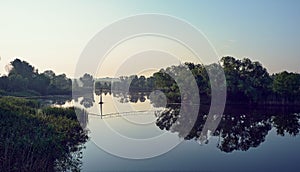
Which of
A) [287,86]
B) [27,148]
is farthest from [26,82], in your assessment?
[27,148]

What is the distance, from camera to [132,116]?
3048cm

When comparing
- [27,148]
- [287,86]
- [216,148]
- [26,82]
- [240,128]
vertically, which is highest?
[26,82]

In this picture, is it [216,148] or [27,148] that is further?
[216,148]

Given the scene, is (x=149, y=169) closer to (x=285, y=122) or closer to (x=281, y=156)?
(x=281, y=156)

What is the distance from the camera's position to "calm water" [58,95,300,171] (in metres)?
13.8

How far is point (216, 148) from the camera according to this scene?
59.5 feet

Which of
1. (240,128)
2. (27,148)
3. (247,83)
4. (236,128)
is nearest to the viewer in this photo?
(27,148)

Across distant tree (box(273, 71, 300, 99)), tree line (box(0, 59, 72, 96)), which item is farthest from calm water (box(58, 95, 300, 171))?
tree line (box(0, 59, 72, 96))

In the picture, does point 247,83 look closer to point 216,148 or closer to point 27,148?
point 216,148

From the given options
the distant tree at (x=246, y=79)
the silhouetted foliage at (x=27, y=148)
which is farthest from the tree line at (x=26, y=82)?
the silhouetted foliage at (x=27, y=148)

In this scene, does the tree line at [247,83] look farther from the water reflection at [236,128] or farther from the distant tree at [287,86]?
the water reflection at [236,128]

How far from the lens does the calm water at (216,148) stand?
45.2ft

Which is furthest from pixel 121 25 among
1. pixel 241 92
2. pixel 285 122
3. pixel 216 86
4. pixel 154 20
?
pixel 241 92

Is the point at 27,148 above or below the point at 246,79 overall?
below
